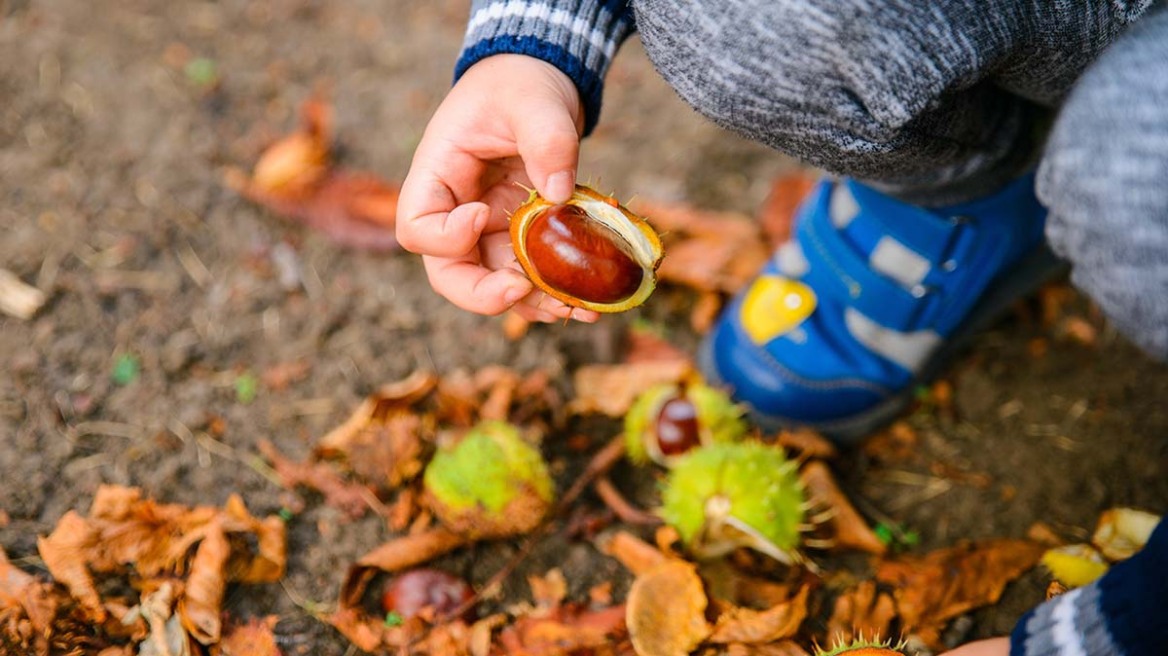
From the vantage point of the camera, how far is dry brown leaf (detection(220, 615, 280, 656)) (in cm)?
109

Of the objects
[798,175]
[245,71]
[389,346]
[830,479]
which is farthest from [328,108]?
[830,479]

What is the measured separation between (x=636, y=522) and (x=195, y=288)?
89cm

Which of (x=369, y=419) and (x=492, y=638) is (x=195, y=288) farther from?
(x=492, y=638)

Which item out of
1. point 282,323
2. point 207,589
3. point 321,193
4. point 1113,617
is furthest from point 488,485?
point 321,193

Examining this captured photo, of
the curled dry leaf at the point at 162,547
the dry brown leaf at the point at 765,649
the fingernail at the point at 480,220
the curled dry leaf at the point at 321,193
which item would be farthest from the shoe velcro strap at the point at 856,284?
the curled dry leaf at the point at 162,547

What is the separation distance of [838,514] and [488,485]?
19.7 inches

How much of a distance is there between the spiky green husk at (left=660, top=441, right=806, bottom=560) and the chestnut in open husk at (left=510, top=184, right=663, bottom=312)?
0.28m

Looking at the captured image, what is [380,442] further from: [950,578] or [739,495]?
[950,578]

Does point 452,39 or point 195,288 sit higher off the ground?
point 452,39

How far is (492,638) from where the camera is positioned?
1.15 metres

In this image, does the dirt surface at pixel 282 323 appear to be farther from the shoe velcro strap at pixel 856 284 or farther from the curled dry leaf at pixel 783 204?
the shoe velcro strap at pixel 856 284

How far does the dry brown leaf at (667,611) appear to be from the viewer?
1.10 m

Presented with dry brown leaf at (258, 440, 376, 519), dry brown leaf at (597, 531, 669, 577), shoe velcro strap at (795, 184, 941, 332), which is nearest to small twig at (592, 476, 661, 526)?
dry brown leaf at (597, 531, 669, 577)

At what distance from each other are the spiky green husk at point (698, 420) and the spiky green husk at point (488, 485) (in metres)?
0.18
